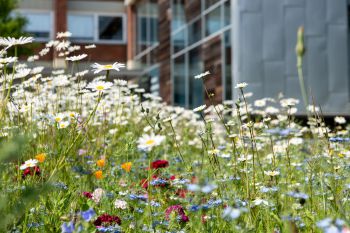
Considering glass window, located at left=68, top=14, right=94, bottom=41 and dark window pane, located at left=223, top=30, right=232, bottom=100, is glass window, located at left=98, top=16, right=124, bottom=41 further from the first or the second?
dark window pane, located at left=223, top=30, right=232, bottom=100

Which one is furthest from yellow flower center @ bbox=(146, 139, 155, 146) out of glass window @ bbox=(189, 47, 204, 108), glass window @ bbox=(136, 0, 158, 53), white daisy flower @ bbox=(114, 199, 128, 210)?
glass window @ bbox=(136, 0, 158, 53)

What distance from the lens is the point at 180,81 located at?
49.2ft

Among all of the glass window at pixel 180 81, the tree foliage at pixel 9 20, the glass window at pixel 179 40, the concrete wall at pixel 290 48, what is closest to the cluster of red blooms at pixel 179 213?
the concrete wall at pixel 290 48

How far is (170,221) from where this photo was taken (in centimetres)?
251

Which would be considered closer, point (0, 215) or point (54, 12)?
point (0, 215)

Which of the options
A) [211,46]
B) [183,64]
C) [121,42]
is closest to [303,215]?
[211,46]

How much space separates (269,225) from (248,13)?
8.95 metres

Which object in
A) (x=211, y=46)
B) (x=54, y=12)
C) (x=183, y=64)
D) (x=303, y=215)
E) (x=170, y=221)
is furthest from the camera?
(x=54, y=12)

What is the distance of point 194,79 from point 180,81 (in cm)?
138

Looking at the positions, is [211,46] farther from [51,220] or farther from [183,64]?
[51,220]

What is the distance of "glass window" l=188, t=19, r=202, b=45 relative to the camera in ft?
45.2

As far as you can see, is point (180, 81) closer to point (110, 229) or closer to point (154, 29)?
point (154, 29)

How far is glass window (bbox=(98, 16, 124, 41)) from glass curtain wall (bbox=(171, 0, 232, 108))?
9.36m

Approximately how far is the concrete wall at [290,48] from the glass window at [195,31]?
8.02ft
